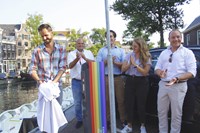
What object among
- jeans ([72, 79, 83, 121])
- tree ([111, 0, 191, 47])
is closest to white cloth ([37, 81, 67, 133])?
jeans ([72, 79, 83, 121])

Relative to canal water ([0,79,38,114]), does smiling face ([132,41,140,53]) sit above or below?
above

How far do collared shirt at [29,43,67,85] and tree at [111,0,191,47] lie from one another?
885 inches

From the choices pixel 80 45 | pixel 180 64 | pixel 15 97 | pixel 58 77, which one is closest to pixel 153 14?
pixel 15 97

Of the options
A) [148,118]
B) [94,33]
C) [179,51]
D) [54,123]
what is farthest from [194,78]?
[94,33]

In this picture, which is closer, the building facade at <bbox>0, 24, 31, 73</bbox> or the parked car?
the parked car

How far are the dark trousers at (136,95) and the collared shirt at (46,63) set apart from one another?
123cm

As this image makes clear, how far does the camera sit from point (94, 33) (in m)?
72.0

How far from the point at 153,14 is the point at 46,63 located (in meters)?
23.8

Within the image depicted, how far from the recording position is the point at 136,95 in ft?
14.3

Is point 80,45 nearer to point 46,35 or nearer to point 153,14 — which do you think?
point 46,35

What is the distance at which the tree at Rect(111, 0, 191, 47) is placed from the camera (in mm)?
25500

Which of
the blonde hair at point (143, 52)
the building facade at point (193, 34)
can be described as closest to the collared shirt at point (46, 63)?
the blonde hair at point (143, 52)

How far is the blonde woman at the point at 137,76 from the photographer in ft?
13.9

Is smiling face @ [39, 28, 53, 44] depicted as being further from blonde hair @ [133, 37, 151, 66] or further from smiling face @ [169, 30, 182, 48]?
smiling face @ [169, 30, 182, 48]
